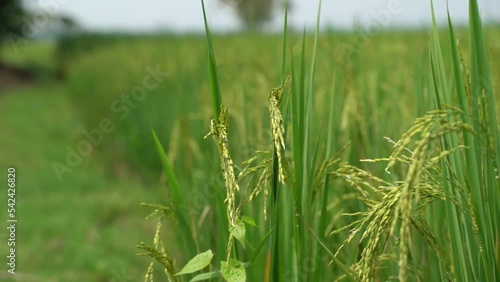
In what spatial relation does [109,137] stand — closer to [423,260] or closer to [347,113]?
[347,113]

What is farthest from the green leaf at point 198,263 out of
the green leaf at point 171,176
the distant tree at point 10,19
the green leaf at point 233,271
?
the distant tree at point 10,19

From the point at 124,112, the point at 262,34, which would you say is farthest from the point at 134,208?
the point at 262,34

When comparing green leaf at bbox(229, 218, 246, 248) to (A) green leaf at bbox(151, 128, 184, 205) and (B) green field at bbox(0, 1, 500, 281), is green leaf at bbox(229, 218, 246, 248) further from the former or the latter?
(A) green leaf at bbox(151, 128, 184, 205)

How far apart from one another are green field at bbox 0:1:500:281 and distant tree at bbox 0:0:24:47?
17.8 feet

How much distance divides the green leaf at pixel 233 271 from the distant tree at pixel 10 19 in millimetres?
13473

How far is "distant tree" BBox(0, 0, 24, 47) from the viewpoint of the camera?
43.3 feet

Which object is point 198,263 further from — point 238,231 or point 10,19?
point 10,19

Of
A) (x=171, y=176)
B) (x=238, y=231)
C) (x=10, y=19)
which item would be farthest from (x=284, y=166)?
(x=10, y=19)

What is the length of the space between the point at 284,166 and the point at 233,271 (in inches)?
7.0

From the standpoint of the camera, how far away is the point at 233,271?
36.3 inches

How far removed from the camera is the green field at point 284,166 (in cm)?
94

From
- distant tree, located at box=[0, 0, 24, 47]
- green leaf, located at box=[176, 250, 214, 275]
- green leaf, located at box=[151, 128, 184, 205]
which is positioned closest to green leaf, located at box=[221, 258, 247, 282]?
green leaf, located at box=[176, 250, 214, 275]

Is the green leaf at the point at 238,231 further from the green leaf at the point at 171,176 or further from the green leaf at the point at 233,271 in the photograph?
the green leaf at the point at 171,176

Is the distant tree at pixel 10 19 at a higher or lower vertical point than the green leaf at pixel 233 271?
higher
